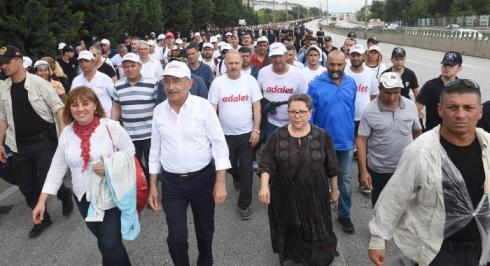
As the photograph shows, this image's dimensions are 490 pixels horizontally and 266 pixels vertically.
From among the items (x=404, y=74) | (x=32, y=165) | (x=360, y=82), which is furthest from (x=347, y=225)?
(x=32, y=165)

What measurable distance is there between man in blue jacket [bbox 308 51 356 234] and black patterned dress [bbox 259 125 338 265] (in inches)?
31.8

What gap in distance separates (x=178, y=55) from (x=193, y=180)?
3857 millimetres

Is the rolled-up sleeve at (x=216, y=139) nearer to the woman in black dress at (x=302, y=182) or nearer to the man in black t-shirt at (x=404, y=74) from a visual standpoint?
the woman in black dress at (x=302, y=182)

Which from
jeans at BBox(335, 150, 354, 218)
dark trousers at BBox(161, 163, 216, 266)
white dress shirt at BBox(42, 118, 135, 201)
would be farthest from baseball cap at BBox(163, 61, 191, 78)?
jeans at BBox(335, 150, 354, 218)

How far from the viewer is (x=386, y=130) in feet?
12.6

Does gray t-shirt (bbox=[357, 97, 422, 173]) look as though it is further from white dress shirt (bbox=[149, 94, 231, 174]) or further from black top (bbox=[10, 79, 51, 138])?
black top (bbox=[10, 79, 51, 138])

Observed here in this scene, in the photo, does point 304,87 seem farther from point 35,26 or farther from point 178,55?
point 35,26

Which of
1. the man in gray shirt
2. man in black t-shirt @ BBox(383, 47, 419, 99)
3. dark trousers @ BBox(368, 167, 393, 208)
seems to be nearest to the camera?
the man in gray shirt

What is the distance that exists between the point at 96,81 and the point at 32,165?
152 centimetres

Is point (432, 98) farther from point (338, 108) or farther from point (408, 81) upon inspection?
point (408, 81)

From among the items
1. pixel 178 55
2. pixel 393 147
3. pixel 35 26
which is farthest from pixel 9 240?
pixel 35 26

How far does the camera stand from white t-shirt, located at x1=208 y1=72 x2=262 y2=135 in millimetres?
4855

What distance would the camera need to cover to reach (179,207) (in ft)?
11.2

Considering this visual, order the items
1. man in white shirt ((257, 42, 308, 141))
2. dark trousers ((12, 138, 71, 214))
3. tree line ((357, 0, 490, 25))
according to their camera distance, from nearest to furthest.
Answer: dark trousers ((12, 138, 71, 214)) < man in white shirt ((257, 42, 308, 141)) < tree line ((357, 0, 490, 25))
